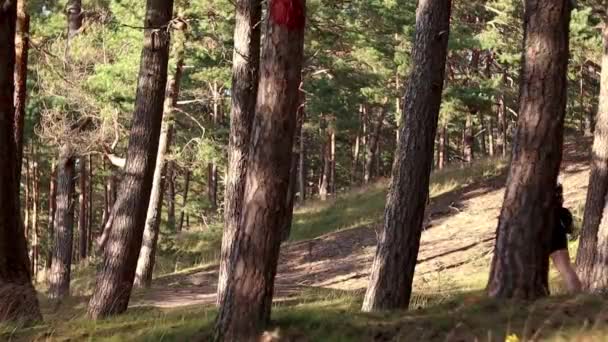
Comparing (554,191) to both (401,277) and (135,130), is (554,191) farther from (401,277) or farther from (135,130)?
(135,130)

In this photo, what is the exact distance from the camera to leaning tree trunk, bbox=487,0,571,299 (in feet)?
21.6

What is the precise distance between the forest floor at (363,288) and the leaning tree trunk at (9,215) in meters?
0.48

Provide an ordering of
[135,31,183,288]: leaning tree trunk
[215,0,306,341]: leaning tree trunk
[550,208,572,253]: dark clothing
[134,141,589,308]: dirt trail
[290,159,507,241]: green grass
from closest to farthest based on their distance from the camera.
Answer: [215,0,306,341]: leaning tree trunk
[550,208,572,253]: dark clothing
[134,141,589,308]: dirt trail
[135,31,183,288]: leaning tree trunk
[290,159,507,241]: green grass

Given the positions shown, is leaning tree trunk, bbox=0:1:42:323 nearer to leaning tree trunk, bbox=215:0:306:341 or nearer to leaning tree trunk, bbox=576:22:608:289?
leaning tree trunk, bbox=215:0:306:341

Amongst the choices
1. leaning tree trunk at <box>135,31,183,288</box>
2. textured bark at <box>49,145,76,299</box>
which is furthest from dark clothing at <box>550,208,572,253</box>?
textured bark at <box>49,145,76,299</box>

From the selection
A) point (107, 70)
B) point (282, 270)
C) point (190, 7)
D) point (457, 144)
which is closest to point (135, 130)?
point (190, 7)

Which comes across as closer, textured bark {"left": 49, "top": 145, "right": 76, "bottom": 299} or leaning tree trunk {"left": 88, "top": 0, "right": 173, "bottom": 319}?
leaning tree trunk {"left": 88, "top": 0, "right": 173, "bottom": 319}

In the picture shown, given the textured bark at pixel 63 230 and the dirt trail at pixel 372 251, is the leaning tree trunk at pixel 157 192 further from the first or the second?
the textured bark at pixel 63 230

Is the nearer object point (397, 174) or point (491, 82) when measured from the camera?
point (397, 174)

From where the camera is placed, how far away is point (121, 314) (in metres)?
10.0

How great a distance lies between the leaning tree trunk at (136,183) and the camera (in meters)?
9.94

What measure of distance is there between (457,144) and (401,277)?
56613 millimetres

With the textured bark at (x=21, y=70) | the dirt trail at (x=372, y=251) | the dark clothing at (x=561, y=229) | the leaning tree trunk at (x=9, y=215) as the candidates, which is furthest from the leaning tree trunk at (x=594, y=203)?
the textured bark at (x=21, y=70)

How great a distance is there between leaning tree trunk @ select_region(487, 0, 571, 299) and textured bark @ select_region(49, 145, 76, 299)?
1508 cm
